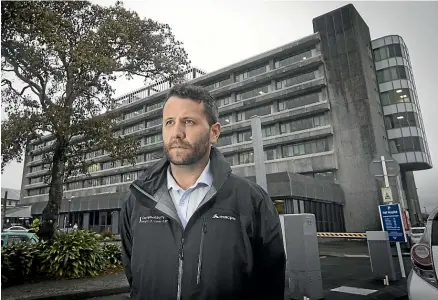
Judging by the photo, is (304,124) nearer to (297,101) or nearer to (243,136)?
(297,101)

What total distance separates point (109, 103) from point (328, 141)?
2013 cm

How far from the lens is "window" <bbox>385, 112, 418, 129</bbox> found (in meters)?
23.3

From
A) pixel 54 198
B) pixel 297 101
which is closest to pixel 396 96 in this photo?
pixel 297 101

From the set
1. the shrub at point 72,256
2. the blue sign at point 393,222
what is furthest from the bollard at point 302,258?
the shrub at point 72,256

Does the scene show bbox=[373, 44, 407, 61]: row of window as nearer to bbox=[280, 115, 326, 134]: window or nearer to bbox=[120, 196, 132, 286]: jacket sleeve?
bbox=[280, 115, 326, 134]: window

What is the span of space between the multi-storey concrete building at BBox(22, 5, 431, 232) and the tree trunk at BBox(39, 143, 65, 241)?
1199 cm

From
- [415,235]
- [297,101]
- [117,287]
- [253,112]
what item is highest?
[297,101]

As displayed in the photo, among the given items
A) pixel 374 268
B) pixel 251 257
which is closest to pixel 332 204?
pixel 374 268

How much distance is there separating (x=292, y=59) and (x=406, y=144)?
12.0m

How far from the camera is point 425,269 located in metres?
→ 2.41

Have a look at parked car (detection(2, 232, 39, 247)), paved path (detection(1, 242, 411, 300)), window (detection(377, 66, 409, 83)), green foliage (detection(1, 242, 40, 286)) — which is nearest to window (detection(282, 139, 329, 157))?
window (detection(377, 66, 409, 83))

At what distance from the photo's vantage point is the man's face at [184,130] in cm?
176

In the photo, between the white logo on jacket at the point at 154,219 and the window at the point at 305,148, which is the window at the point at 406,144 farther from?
the white logo on jacket at the point at 154,219

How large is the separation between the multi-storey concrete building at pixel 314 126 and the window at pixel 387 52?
1.95 feet
